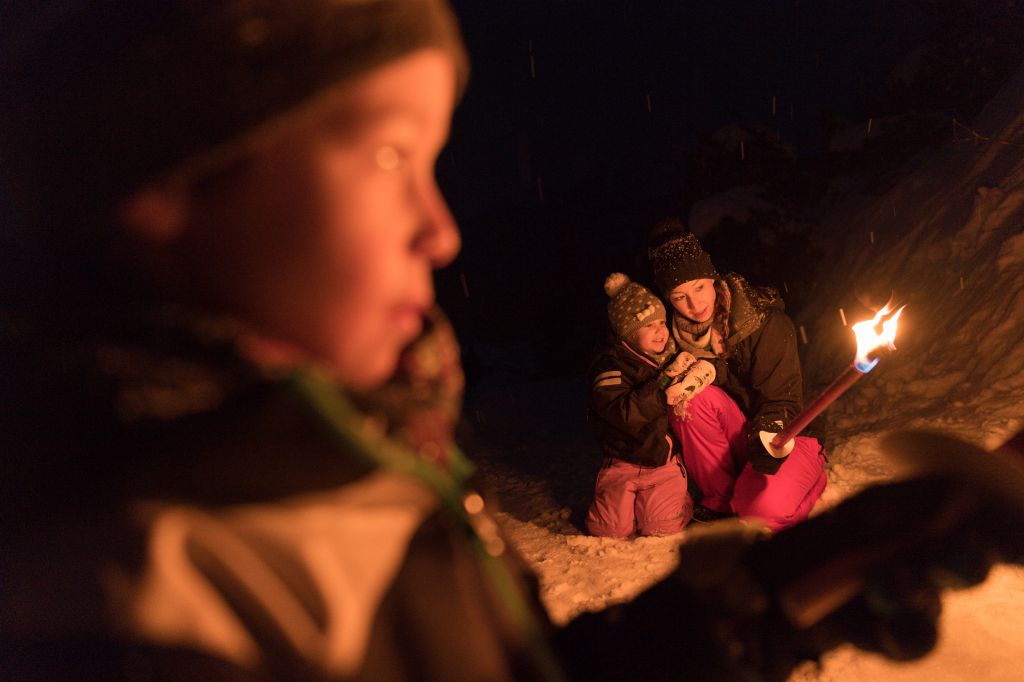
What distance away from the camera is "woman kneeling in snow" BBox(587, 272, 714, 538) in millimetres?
3711

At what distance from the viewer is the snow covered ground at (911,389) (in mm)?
2584

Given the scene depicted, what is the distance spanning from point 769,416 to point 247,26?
3.63 meters

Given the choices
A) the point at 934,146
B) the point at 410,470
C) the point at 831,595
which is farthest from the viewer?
the point at 934,146

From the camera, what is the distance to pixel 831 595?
0.97 m

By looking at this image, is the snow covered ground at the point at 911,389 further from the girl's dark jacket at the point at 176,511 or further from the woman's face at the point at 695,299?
the girl's dark jacket at the point at 176,511

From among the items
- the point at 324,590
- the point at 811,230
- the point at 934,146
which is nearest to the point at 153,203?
the point at 324,590

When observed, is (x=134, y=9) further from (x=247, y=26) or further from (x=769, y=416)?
(x=769, y=416)

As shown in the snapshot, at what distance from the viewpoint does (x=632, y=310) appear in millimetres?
3682

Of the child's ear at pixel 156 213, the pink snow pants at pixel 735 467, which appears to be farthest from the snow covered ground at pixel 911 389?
the child's ear at pixel 156 213

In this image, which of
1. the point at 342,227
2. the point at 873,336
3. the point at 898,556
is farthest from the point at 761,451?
the point at 342,227

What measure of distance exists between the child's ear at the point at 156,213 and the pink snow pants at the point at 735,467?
3588 mm

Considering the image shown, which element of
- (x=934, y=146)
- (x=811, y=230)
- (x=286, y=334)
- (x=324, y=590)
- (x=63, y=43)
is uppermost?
(x=63, y=43)

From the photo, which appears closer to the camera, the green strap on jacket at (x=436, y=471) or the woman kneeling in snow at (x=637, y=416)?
the green strap on jacket at (x=436, y=471)

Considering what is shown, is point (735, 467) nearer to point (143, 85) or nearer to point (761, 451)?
point (761, 451)
